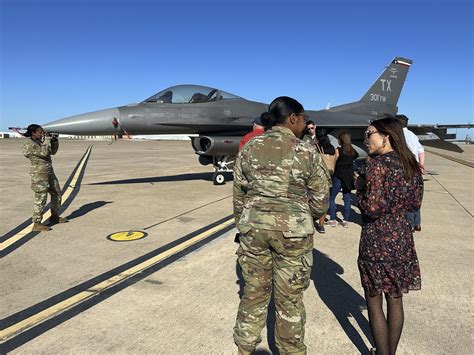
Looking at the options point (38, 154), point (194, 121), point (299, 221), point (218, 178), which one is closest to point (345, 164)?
point (299, 221)

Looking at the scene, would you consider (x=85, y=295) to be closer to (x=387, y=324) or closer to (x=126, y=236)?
(x=126, y=236)

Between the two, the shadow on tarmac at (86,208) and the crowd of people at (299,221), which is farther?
the shadow on tarmac at (86,208)

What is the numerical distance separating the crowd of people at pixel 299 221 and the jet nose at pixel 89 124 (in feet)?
26.4

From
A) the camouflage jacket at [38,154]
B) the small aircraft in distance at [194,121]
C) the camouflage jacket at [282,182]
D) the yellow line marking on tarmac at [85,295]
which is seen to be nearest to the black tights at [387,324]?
the camouflage jacket at [282,182]

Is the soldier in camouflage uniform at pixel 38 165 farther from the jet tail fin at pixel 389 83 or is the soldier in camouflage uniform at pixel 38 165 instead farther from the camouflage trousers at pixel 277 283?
the jet tail fin at pixel 389 83

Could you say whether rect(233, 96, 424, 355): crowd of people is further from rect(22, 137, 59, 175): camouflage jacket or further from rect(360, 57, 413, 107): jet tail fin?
rect(360, 57, 413, 107): jet tail fin

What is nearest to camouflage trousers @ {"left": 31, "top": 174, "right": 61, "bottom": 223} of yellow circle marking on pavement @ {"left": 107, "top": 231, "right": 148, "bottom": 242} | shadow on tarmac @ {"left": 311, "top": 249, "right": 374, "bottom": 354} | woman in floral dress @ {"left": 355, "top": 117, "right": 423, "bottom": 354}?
yellow circle marking on pavement @ {"left": 107, "top": 231, "right": 148, "bottom": 242}

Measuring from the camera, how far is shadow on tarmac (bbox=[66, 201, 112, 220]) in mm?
7328

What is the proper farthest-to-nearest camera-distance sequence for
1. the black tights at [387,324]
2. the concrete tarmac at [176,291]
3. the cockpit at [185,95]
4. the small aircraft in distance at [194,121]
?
the cockpit at [185,95] → the small aircraft in distance at [194,121] → the concrete tarmac at [176,291] → the black tights at [387,324]

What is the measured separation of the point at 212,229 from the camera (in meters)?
6.30

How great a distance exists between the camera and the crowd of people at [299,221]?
7.84 feet

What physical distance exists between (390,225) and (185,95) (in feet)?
30.1

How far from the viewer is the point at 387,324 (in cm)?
261

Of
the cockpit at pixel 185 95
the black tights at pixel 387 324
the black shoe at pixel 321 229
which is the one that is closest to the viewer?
the black tights at pixel 387 324
